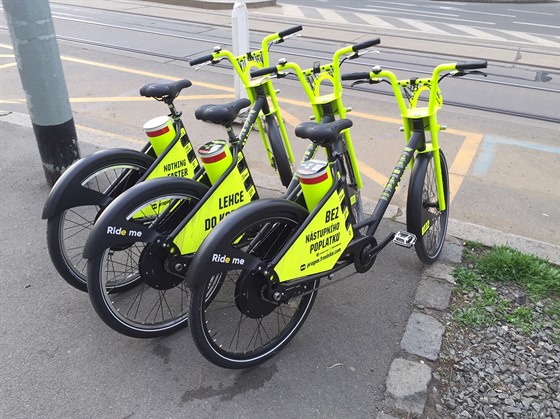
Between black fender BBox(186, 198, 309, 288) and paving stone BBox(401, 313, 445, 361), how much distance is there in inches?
42.4

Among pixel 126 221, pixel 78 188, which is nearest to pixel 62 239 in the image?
pixel 78 188

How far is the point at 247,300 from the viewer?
2498 millimetres

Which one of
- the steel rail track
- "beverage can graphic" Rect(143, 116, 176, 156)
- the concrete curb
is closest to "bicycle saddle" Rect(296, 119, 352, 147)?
"beverage can graphic" Rect(143, 116, 176, 156)

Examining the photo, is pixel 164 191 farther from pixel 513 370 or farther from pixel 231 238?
pixel 513 370

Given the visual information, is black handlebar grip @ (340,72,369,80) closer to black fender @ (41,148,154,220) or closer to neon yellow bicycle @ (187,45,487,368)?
neon yellow bicycle @ (187,45,487,368)

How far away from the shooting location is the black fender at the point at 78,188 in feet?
9.48

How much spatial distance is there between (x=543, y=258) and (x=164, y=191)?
277 centimetres

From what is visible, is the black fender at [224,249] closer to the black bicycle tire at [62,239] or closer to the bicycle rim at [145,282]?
the bicycle rim at [145,282]

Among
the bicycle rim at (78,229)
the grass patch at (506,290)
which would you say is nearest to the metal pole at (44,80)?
the bicycle rim at (78,229)

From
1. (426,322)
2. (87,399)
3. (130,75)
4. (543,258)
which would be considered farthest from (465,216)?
(130,75)

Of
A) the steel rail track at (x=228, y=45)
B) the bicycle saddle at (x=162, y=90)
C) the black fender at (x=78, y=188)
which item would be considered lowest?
the steel rail track at (x=228, y=45)

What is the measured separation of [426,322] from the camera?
3029 mm

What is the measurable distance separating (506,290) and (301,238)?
1697mm

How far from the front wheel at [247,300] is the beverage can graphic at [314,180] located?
106mm
